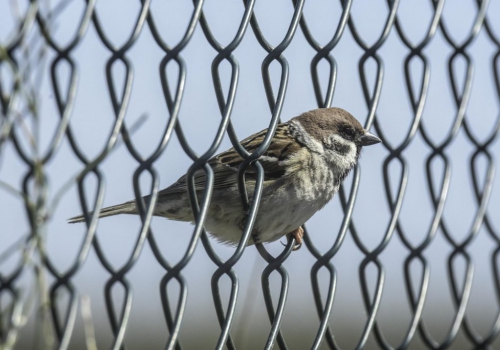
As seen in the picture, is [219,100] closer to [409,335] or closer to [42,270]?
[42,270]

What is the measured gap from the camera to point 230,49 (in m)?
1.94

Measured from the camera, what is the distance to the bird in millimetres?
2850

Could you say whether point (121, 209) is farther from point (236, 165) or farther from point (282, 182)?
point (282, 182)

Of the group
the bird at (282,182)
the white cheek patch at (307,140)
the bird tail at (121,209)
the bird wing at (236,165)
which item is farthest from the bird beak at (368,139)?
the bird tail at (121,209)

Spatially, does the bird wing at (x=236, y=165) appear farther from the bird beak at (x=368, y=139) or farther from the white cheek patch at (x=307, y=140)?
the bird beak at (x=368, y=139)

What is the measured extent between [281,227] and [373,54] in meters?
0.63

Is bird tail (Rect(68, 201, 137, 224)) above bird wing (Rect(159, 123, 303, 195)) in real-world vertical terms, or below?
below

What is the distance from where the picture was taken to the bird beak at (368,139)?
3165 millimetres

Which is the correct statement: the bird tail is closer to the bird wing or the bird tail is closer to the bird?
the bird

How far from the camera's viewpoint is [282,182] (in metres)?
3.02

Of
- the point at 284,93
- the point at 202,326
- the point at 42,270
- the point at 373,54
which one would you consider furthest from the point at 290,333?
the point at 42,270

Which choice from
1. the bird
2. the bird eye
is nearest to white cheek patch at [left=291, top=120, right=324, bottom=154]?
the bird

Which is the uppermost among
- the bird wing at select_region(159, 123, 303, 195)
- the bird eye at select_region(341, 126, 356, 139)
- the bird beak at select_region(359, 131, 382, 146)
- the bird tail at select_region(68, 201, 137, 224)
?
the bird eye at select_region(341, 126, 356, 139)

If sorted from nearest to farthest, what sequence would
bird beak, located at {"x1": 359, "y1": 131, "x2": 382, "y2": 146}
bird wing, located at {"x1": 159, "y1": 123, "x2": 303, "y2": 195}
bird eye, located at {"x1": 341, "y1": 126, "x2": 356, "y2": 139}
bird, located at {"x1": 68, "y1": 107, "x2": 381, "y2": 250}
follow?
bird, located at {"x1": 68, "y1": 107, "x2": 381, "y2": 250} < bird wing, located at {"x1": 159, "y1": 123, "x2": 303, "y2": 195} < bird beak, located at {"x1": 359, "y1": 131, "x2": 382, "y2": 146} < bird eye, located at {"x1": 341, "y1": 126, "x2": 356, "y2": 139}
